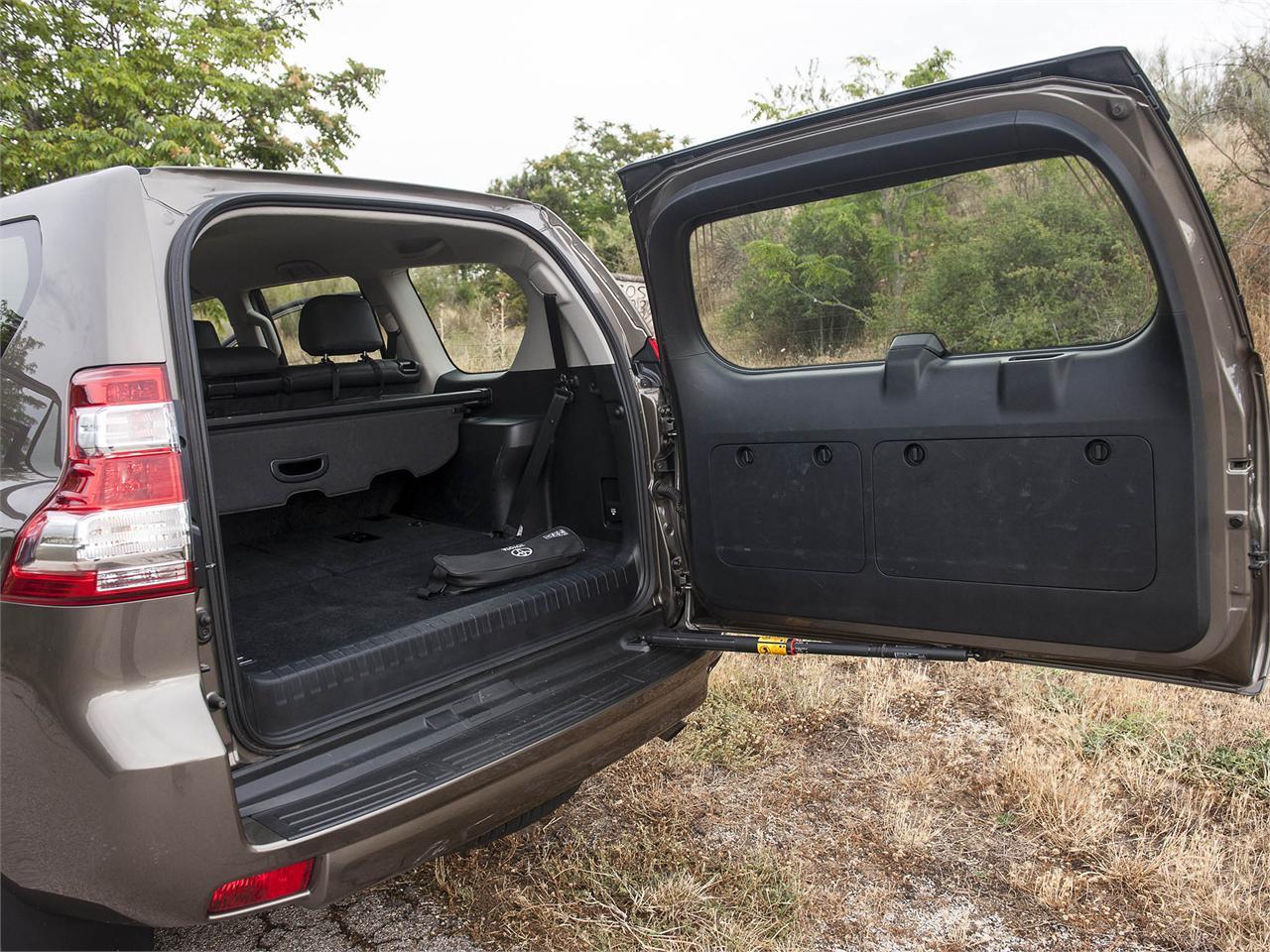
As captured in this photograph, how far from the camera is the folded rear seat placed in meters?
3.56

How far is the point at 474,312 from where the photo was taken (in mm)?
7215

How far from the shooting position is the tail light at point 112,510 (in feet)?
5.07

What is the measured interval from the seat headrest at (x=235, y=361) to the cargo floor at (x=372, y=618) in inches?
27.8

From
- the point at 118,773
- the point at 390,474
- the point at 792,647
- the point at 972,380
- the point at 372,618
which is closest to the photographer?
the point at 118,773

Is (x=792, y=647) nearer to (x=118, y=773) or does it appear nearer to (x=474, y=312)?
(x=118, y=773)

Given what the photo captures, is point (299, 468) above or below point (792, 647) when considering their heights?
above

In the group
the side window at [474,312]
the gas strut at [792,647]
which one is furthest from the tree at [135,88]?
the gas strut at [792,647]

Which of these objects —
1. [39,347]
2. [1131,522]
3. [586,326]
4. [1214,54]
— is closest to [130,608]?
[39,347]

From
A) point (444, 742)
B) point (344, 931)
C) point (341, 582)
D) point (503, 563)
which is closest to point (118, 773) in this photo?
point (444, 742)

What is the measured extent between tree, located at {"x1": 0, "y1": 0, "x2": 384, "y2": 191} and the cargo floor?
285 inches

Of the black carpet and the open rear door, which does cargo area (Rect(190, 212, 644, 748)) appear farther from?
the open rear door

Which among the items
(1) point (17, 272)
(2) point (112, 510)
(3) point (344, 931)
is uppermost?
(1) point (17, 272)

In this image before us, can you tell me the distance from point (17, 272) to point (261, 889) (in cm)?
133

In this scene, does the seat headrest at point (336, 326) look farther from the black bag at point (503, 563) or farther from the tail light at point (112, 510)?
the tail light at point (112, 510)
